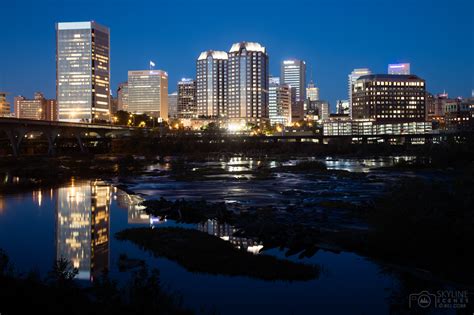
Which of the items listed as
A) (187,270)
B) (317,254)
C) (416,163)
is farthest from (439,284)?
(416,163)

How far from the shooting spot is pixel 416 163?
84.6m

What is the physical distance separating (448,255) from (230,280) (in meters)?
9.20

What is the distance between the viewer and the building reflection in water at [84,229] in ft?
73.3

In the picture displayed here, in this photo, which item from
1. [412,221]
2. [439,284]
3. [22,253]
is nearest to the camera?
[439,284]

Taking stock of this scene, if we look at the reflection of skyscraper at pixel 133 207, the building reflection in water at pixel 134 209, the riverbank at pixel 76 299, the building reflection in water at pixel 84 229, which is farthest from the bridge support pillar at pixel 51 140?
the riverbank at pixel 76 299

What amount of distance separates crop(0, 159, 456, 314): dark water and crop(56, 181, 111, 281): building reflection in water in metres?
0.05

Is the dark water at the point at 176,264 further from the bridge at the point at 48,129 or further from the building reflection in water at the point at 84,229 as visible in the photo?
the bridge at the point at 48,129

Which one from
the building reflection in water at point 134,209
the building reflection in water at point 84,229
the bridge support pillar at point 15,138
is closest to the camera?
the building reflection in water at point 84,229

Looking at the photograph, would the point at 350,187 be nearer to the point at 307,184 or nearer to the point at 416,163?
the point at 307,184

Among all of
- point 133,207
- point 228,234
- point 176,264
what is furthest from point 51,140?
point 176,264

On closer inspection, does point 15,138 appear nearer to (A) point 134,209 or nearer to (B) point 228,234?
(A) point 134,209

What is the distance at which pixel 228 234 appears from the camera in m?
26.8

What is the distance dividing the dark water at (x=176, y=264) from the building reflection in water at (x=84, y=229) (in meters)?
0.05

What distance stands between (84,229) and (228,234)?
9.29m
